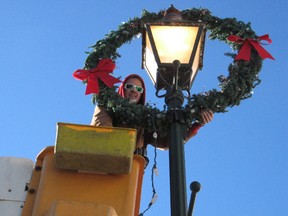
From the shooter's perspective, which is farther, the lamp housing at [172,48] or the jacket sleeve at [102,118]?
the jacket sleeve at [102,118]

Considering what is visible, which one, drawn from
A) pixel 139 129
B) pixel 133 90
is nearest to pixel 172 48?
pixel 139 129

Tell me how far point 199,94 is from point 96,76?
1.09 m

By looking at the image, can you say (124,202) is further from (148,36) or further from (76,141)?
(148,36)

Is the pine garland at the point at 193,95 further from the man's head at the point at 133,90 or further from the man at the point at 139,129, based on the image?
the man's head at the point at 133,90

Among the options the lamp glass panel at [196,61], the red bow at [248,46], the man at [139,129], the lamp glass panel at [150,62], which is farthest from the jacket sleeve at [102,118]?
the red bow at [248,46]

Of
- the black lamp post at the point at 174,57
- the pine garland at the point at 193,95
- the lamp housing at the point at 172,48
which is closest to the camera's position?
the black lamp post at the point at 174,57

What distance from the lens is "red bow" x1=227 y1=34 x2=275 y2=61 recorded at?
17.6 feet

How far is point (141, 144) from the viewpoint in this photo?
17.6 ft

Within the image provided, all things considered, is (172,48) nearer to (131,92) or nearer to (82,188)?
(82,188)

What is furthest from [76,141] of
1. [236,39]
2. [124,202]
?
[236,39]

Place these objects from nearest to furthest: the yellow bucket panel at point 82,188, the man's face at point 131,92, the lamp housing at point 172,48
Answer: the yellow bucket panel at point 82,188 < the lamp housing at point 172,48 < the man's face at point 131,92

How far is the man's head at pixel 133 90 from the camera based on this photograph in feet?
19.7

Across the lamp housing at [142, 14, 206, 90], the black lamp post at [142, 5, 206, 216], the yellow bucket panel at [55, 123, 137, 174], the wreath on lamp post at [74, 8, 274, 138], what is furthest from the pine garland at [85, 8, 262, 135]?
the yellow bucket panel at [55, 123, 137, 174]

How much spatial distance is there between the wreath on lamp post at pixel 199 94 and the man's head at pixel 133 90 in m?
0.49
